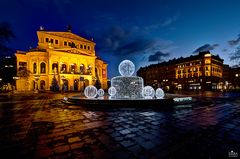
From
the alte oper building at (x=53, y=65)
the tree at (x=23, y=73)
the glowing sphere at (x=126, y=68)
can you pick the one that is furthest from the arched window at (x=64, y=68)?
the glowing sphere at (x=126, y=68)

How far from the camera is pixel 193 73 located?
60.2m

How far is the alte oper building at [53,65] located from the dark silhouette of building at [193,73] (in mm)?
33647

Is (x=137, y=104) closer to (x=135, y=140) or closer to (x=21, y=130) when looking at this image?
(x=135, y=140)

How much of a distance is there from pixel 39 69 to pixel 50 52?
19.4ft

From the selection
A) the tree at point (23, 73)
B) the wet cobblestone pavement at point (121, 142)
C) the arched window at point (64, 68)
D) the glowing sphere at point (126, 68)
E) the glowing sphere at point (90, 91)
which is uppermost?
the arched window at point (64, 68)

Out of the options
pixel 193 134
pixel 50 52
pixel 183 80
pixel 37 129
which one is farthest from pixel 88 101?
pixel 183 80

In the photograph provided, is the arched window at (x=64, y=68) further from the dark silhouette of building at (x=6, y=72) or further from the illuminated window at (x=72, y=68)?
the dark silhouette of building at (x=6, y=72)

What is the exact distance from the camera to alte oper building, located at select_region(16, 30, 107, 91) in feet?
125

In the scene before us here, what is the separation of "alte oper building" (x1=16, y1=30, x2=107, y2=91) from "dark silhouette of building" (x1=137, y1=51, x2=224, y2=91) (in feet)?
110

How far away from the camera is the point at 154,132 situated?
409 cm

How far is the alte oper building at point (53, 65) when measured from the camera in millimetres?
38188

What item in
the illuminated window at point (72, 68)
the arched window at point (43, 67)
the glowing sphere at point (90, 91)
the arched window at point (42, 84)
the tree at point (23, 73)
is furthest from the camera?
the illuminated window at point (72, 68)

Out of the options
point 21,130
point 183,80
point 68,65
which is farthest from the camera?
point 183,80

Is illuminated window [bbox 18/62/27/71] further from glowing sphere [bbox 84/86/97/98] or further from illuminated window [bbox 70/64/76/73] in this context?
glowing sphere [bbox 84/86/97/98]
